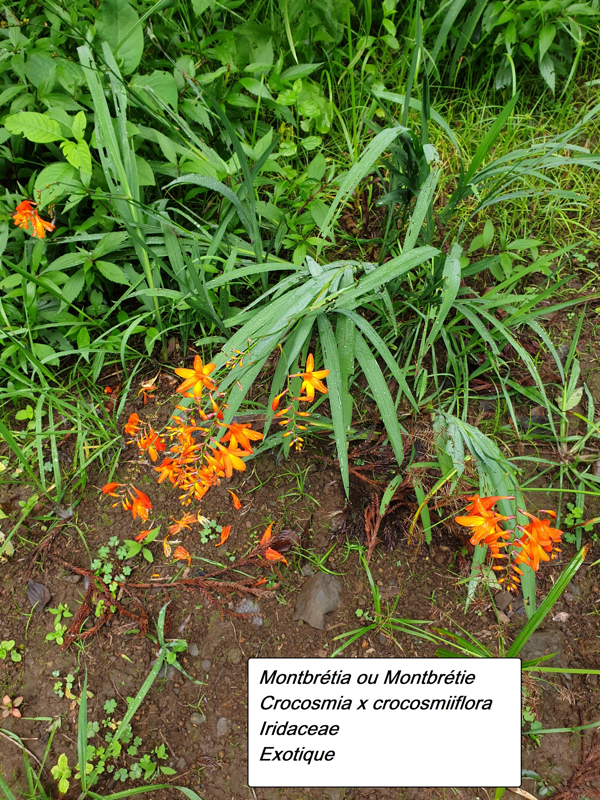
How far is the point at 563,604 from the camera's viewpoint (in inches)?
61.0

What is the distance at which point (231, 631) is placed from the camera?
1484mm

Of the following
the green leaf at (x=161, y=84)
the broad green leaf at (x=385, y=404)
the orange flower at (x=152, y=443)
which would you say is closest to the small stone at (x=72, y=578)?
the orange flower at (x=152, y=443)

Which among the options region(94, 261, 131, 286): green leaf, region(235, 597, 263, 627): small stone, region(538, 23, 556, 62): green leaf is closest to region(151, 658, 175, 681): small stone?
region(235, 597, 263, 627): small stone

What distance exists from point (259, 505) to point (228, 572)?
8.6 inches

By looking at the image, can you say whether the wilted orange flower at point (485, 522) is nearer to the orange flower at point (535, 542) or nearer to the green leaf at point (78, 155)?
the orange flower at point (535, 542)

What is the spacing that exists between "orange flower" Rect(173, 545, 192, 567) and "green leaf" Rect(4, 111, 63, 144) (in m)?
1.24

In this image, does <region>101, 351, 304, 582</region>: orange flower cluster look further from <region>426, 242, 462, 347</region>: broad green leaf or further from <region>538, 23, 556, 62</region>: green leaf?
<region>538, 23, 556, 62</region>: green leaf

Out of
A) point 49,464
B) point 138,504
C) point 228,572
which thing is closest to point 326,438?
point 228,572

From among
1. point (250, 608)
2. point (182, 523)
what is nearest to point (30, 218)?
point (182, 523)

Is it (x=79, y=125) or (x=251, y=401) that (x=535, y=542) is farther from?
(x=79, y=125)

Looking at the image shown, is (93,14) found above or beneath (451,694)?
above

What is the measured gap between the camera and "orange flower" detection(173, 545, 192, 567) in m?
1.50

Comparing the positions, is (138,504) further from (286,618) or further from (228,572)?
(286,618)

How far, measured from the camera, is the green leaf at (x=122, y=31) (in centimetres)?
159
